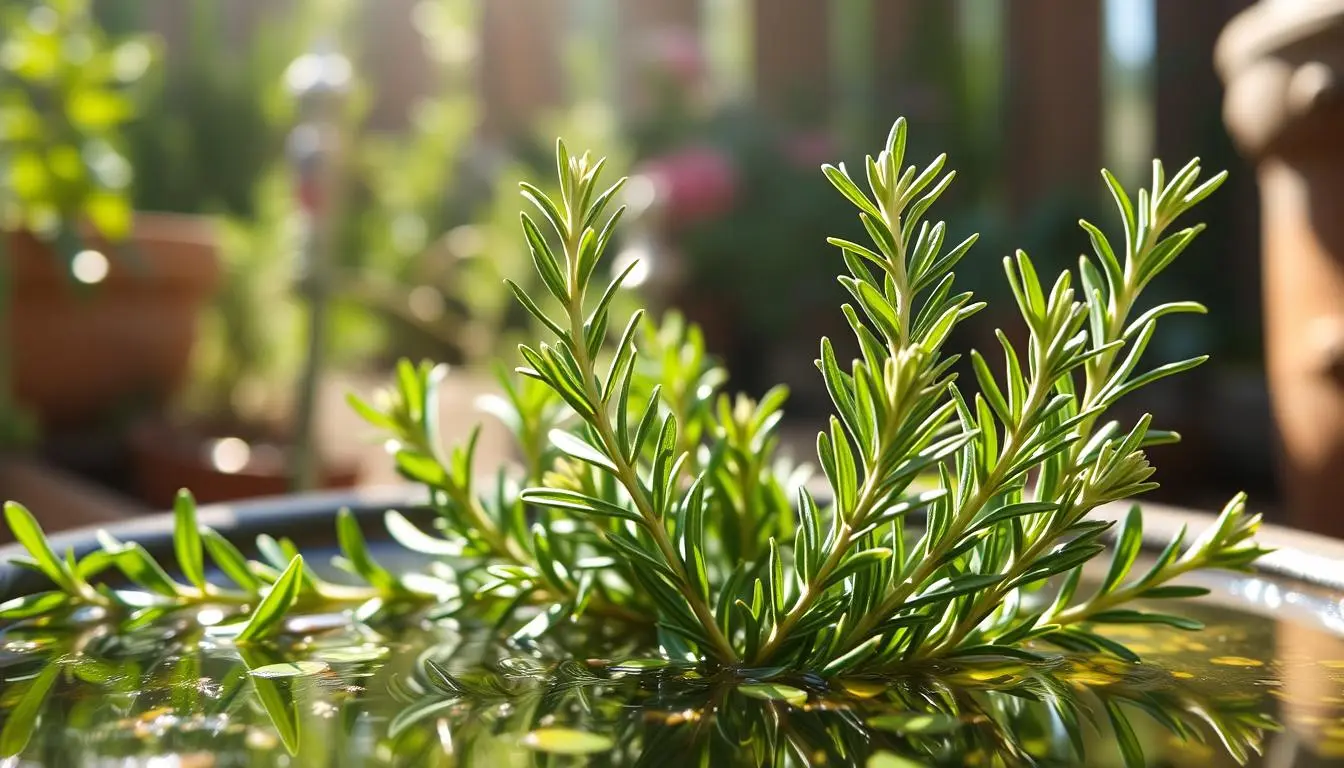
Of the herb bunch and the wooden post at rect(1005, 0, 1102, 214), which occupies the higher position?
the wooden post at rect(1005, 0, 1102, 214)

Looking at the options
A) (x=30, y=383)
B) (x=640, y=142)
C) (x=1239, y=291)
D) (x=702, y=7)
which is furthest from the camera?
(x=702, y=7)

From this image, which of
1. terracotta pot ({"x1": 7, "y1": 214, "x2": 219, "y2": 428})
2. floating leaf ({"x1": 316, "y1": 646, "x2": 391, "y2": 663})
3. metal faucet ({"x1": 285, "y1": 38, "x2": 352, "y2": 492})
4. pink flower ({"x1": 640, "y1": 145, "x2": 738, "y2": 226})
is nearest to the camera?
floating leaf ({"x1": 316, "y1": 646, "x2": 391, "y2": 663})

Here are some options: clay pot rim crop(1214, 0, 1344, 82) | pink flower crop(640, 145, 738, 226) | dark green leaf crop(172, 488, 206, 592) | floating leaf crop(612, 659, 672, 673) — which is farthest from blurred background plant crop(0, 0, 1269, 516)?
floating leaf crop(612, 659, 672, 673)

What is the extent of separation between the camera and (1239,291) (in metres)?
3.51

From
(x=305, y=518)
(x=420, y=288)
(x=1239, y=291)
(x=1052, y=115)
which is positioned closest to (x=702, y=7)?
(x=1052, y=115)

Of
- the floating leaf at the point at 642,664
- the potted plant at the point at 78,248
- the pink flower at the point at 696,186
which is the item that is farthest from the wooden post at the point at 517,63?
the floating leaf at the point at 642,664

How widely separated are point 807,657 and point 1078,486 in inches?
4.7

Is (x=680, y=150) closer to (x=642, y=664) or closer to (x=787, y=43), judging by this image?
(x=787, y=43)

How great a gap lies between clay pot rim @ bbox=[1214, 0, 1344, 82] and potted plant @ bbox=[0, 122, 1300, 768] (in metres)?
0.51

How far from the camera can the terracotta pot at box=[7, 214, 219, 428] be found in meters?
1.99

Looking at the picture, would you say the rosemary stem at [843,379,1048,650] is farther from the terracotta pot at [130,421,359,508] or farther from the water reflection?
the terracotta pot at [130,421,359,508]

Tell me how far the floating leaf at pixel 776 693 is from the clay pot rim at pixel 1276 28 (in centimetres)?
72

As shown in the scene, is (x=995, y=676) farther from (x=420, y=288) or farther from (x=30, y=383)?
(x=420, y=288)

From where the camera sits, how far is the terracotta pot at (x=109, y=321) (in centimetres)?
199
